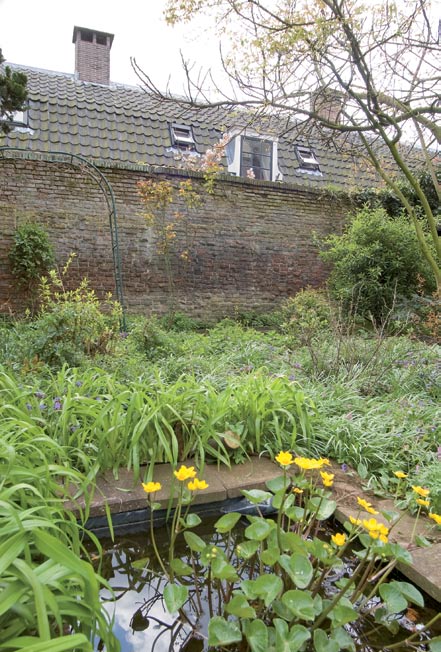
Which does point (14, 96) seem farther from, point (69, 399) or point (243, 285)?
point (243, 285)

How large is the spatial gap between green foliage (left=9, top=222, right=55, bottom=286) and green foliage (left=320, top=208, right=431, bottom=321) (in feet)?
17.4

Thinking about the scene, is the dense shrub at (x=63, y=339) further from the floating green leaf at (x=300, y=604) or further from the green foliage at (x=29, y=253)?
the green foliage at (x=29, y=253)

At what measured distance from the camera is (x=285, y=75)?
501 cm

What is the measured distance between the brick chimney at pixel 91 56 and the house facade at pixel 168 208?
1994 millimetres

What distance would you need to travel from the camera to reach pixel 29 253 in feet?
22.4

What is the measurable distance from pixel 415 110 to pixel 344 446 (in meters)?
4.05

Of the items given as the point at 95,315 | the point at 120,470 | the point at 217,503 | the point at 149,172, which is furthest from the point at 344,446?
the point at 149,172

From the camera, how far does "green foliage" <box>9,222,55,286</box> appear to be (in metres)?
6.85

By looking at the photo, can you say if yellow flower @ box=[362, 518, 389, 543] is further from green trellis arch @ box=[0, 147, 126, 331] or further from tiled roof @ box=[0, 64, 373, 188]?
tiled roof @ box=[0, 64, 373, 188]

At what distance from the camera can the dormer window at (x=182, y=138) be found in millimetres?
9234

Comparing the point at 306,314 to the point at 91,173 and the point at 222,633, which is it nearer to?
the point at 91,173

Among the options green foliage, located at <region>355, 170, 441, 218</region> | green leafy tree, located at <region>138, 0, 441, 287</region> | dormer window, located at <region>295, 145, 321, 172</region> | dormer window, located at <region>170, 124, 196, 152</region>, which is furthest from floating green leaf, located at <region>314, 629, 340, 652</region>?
dormer window, located at <region>295, 145, 321, 172</region>

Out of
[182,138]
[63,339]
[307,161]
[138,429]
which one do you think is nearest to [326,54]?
[63,339]

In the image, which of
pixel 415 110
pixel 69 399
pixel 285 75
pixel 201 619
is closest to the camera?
pixel 201 619
